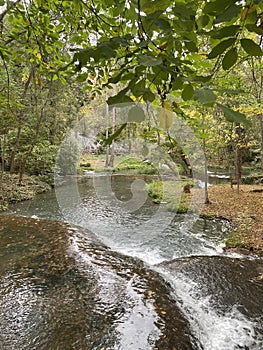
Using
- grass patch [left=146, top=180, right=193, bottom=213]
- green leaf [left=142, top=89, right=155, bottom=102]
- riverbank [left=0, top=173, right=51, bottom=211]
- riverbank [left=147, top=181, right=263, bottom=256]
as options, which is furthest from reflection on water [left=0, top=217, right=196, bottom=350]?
riverbank [left=0, top=173, right=51, bottom=211]

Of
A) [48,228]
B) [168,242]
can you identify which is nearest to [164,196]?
[168,242]

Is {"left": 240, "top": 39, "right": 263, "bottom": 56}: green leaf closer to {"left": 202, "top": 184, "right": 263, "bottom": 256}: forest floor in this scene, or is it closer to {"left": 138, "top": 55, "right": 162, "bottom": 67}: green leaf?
{"left": 138, "top": 55, "right": 162, "bottom": 67}: green leaf

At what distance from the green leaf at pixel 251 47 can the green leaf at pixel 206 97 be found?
0.14 m

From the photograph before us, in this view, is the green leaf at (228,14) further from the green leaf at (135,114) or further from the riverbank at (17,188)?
the riverbank at (17,188)

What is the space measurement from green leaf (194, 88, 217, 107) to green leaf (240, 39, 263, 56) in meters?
0.14

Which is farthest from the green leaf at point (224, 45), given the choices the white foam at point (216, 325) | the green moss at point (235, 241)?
the green moss at point (235, 241)

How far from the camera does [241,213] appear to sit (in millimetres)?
8125

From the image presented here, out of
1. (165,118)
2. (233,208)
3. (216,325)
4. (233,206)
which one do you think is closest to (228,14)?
(165,118)

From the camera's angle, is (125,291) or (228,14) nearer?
(228,14)

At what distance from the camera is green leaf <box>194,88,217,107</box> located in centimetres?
48

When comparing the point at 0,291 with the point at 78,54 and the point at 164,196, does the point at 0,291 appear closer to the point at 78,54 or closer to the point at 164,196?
the point at 78,54

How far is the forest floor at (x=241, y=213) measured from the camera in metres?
6.05

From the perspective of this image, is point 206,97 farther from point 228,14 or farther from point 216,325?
point 216,325

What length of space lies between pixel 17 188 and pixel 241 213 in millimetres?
9318
